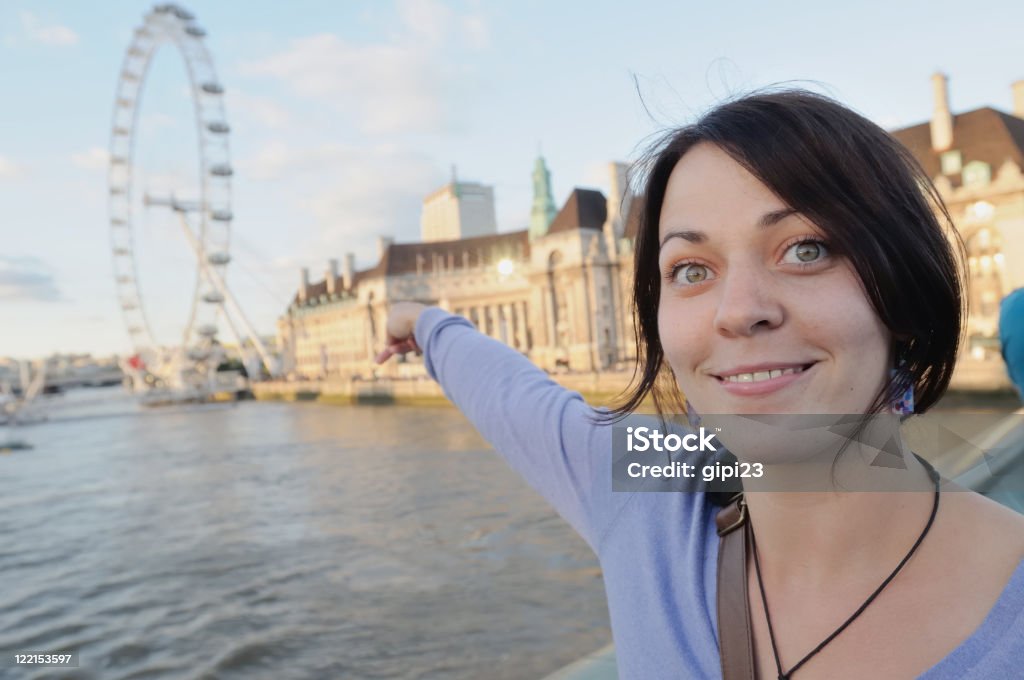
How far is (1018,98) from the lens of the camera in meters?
27.3

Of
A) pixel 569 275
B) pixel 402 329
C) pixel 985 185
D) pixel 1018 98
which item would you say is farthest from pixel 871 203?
pixel 569 275

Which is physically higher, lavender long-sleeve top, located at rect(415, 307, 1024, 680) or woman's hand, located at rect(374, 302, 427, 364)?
woman's hand, located at rect(374, 302, 427, 364)

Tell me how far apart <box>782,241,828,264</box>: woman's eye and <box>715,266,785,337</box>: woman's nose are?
0.10ft

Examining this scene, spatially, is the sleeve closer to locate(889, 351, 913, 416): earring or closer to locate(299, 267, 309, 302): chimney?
locate(889, 351, 913, 416): earring

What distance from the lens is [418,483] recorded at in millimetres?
13578

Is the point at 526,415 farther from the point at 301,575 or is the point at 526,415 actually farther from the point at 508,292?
the point at 508,292

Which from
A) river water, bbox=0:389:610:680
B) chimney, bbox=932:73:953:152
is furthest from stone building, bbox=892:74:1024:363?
river water, bbox=0:389:610:680

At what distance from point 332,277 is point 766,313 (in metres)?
70.1

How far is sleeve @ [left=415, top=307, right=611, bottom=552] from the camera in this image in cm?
110

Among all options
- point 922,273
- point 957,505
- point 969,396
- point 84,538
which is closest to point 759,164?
point 922,273

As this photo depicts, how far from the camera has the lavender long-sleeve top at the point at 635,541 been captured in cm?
68

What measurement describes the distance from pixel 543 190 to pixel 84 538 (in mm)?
41461

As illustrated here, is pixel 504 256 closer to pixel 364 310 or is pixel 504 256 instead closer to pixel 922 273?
pixel 364 310

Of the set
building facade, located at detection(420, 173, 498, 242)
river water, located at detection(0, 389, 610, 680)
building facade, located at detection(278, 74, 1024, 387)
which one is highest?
building facade, located at detection(420, 173, 498, 242)
